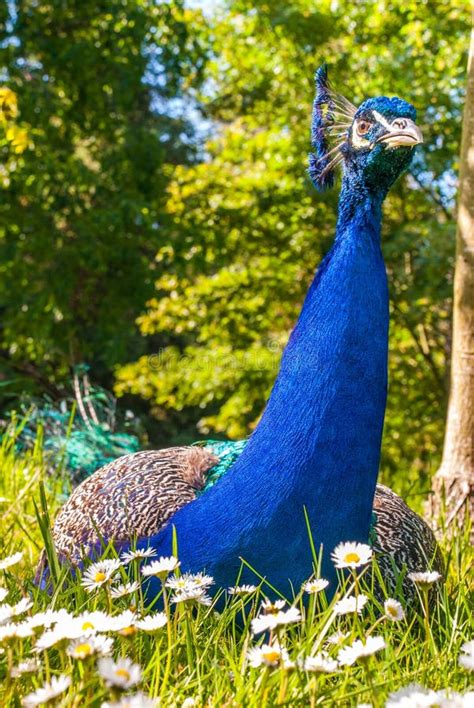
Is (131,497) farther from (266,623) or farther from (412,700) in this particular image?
(412,700)

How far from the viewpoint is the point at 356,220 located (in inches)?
65.7

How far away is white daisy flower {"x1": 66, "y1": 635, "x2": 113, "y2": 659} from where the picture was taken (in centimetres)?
89

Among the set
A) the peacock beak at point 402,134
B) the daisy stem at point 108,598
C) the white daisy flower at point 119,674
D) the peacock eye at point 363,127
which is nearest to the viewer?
the white daisy flower at point 119,674

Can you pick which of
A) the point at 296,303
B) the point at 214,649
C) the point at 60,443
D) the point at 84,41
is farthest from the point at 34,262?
the point at 214,649

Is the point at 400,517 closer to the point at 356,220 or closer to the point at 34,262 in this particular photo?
the point at 356,220

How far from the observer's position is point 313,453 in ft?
4.88

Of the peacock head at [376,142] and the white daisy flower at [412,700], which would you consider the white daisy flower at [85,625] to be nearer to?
the white daisy flower at [412,700]

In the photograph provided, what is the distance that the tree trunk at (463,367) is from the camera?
8.89ft

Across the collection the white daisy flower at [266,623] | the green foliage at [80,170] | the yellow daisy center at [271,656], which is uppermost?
the green foliage at [80,170]

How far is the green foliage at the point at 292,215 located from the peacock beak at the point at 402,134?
313 cm

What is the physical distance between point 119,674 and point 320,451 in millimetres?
728

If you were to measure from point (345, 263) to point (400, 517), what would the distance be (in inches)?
26.7

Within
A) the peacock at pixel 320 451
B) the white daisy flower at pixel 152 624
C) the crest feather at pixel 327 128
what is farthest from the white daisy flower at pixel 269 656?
the crest feather at pixel 327 128

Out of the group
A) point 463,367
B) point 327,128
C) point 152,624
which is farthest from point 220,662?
point 463,367
